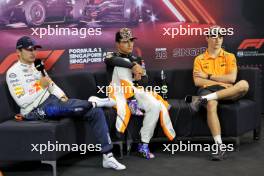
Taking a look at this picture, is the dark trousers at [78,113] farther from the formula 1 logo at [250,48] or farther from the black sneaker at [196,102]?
the formula 1 logo at [250,48]

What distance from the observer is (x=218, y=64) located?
4961 mm

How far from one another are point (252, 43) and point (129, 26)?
5.84 ft

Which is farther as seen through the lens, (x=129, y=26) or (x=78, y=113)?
(x=129, y=26)

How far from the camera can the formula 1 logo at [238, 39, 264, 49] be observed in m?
6.16

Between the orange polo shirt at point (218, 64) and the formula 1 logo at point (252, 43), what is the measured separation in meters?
1.29

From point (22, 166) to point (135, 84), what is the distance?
146cm

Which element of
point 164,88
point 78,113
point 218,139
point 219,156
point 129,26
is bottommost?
point 219,156

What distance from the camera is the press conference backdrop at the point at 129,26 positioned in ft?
16.8

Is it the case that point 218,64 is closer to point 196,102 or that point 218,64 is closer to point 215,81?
point 215,81

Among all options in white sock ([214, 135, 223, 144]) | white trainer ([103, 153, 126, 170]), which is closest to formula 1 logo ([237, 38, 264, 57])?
white sock ([214, 135, 223, 144])

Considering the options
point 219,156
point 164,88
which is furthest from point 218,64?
point 219,156

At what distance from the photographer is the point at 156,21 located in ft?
19.1

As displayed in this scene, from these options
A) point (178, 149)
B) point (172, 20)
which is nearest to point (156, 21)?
point (172, 20)

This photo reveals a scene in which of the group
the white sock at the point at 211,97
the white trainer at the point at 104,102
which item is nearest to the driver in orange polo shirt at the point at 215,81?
the white sock at the point at 211,97
